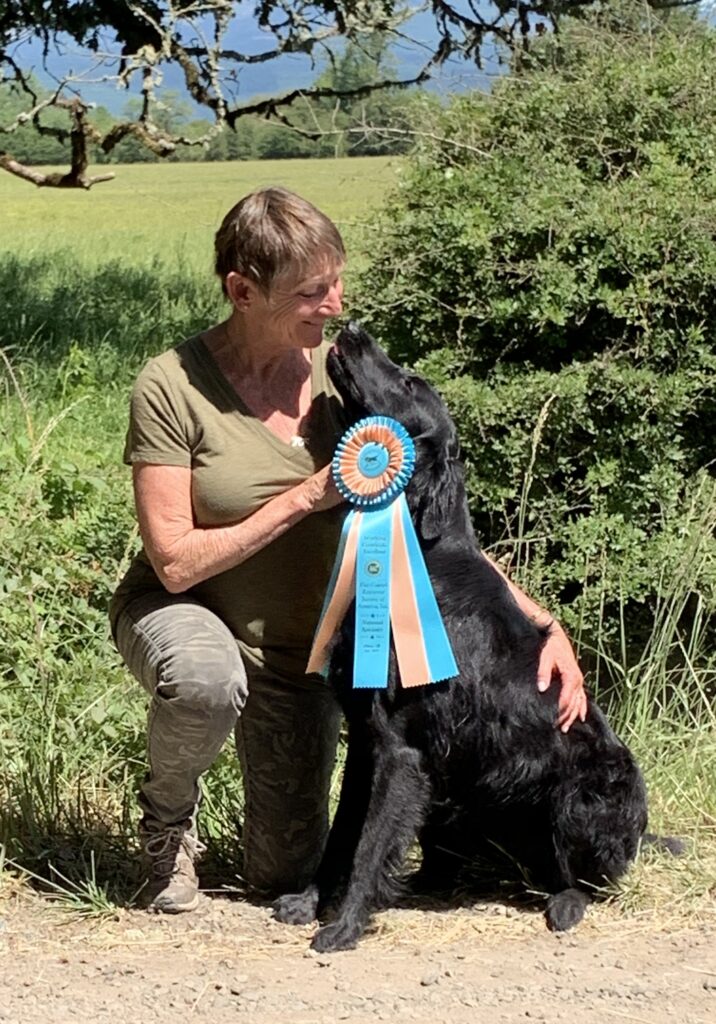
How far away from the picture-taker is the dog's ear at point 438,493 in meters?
3.09

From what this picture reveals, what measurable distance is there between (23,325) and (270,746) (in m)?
6.20

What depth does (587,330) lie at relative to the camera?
498cm

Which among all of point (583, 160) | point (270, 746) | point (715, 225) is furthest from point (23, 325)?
point (270, 746)

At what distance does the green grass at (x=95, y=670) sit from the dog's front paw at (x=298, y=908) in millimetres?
368

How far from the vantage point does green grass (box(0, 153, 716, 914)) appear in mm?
3652

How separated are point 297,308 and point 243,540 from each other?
59 cm

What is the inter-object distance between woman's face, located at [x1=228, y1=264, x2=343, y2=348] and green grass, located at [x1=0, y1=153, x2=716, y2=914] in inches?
58.2

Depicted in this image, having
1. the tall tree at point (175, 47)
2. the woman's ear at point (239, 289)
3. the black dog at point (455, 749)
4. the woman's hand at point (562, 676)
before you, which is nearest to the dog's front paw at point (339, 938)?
the black dog at point (455, 749)

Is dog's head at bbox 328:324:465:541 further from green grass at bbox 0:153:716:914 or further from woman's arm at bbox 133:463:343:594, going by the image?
green grass at bbox 0:153:716:914

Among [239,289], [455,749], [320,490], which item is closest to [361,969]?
[455,749]

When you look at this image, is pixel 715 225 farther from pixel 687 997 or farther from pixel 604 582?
pixel 687 997

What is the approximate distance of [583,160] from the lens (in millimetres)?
5270

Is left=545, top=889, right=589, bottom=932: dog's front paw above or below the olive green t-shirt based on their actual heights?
below

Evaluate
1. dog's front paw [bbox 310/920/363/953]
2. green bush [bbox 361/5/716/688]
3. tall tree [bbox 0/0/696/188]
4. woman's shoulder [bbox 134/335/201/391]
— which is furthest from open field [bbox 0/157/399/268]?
dog's front paw [bbox 310/920/363/953]
